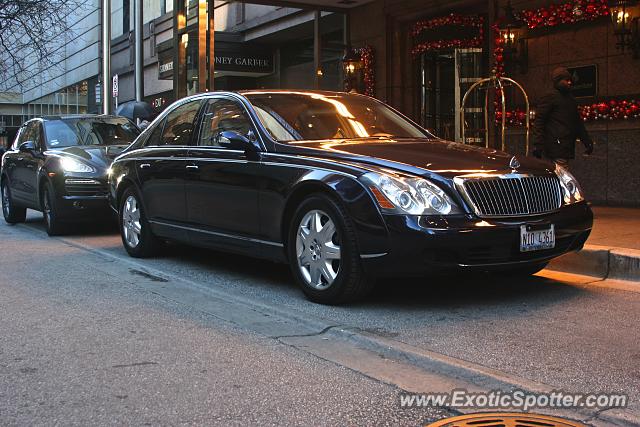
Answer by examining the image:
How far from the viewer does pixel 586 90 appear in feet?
38.1

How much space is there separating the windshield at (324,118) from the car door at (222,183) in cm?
22

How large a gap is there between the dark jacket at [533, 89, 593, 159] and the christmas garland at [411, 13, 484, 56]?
5399 mm

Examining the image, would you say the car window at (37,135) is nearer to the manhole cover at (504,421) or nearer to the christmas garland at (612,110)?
the christmas garland at (612,110)

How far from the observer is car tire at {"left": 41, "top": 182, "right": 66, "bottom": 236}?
33.1 feet

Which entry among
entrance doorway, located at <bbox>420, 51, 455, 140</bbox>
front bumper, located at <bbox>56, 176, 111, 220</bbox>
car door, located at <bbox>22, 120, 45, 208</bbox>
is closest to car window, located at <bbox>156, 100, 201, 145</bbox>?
front bumper, located at <bbox>56, 176, 111, 220</bbox>

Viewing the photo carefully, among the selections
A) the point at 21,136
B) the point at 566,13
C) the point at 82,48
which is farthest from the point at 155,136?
the point at 82,48

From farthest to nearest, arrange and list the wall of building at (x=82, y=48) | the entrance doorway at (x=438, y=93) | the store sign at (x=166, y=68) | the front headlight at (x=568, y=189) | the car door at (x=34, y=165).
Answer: the wall of building at (x=82, y=48) < the store sign at (x=166, y=68) < the entrance doorway at (x=438, y=93) < the car door at (x=34, y=165) < the front headlight at (x=568, y=189)

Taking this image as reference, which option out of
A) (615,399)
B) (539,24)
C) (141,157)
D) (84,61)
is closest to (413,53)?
(539,24)

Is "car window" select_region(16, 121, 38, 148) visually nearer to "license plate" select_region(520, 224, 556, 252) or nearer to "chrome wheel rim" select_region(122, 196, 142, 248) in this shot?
"chrome wheel rim" select_region(122, 196, 142, 248)

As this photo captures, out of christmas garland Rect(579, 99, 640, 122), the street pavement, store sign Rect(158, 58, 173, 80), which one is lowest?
the street pavement

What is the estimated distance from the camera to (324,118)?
653cm

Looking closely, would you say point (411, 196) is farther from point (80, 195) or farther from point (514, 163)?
point (80, 195)

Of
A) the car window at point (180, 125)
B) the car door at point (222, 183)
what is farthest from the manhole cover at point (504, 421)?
the car window at point (180, 125)

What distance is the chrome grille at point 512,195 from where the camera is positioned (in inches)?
204
